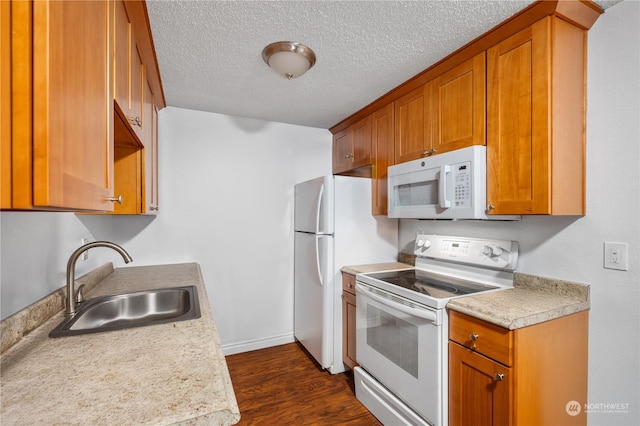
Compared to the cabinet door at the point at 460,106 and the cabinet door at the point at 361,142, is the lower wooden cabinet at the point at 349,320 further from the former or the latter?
the cabinet door at the point at 460,106

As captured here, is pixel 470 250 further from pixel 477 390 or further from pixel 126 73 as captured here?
pixel 126 73

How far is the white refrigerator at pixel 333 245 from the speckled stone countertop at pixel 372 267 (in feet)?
0.15

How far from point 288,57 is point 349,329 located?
6.55 ft

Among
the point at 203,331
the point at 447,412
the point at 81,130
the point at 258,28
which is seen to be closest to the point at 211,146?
the point at 258,28

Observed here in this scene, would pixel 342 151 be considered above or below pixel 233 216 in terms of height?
above

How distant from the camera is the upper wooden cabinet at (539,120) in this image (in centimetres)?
139

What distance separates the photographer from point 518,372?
1271 mm

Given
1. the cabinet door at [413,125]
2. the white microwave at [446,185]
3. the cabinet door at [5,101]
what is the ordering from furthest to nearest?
the cabinet door at [413,125]
the white microwave at [446,185]
the cabinet door at [5,101]

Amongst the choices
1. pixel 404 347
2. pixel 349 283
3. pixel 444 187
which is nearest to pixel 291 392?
pixel 349 283

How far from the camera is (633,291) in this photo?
54.1 inches

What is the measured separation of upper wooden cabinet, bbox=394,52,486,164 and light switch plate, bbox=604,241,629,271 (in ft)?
2.54

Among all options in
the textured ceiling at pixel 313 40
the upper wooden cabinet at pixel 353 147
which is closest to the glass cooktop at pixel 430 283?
the upper wooden cabinet at pixel 353 147

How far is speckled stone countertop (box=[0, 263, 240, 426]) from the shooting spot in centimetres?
66

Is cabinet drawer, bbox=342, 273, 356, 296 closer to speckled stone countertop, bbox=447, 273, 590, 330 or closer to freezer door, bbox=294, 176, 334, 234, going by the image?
freezer door, bbox=294, 176, 334, 234
